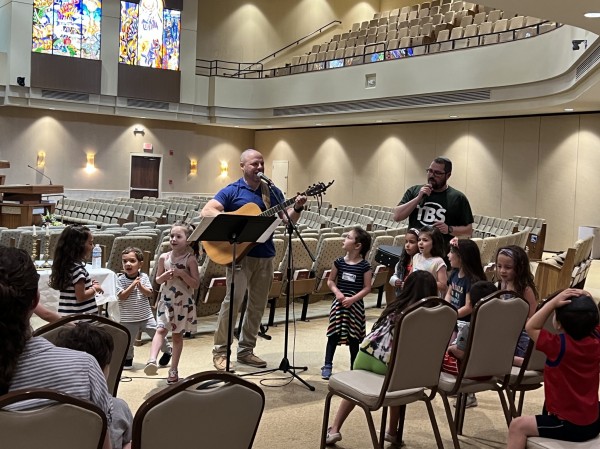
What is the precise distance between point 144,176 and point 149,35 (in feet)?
14.8

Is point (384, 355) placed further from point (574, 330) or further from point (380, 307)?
point (380, 307)

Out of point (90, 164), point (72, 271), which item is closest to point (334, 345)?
point (72, 271)

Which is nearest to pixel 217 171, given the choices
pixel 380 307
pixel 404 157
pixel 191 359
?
pixel 404 157

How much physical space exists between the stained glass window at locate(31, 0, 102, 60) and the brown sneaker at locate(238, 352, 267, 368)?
54.6ft

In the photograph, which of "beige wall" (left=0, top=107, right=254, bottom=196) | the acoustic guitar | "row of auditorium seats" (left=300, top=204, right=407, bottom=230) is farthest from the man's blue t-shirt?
"beige wall" (left=0, top=107, right=254, bottom=196)

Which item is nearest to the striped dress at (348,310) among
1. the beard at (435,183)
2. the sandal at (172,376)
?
the beard at (435,183)

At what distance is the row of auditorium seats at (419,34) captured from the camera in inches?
632

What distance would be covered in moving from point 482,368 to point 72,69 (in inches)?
732

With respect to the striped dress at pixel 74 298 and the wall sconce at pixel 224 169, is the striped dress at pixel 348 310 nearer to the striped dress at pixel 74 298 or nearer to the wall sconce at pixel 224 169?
the striped dress at pixel 74 298

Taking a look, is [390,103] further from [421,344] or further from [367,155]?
[421,344]

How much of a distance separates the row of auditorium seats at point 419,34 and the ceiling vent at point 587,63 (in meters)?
2.26

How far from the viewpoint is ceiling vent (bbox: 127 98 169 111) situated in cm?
2138

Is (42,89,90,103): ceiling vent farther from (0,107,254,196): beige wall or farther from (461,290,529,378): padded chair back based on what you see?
(461,290,529,378): padded chair back

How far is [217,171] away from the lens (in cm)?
2472
